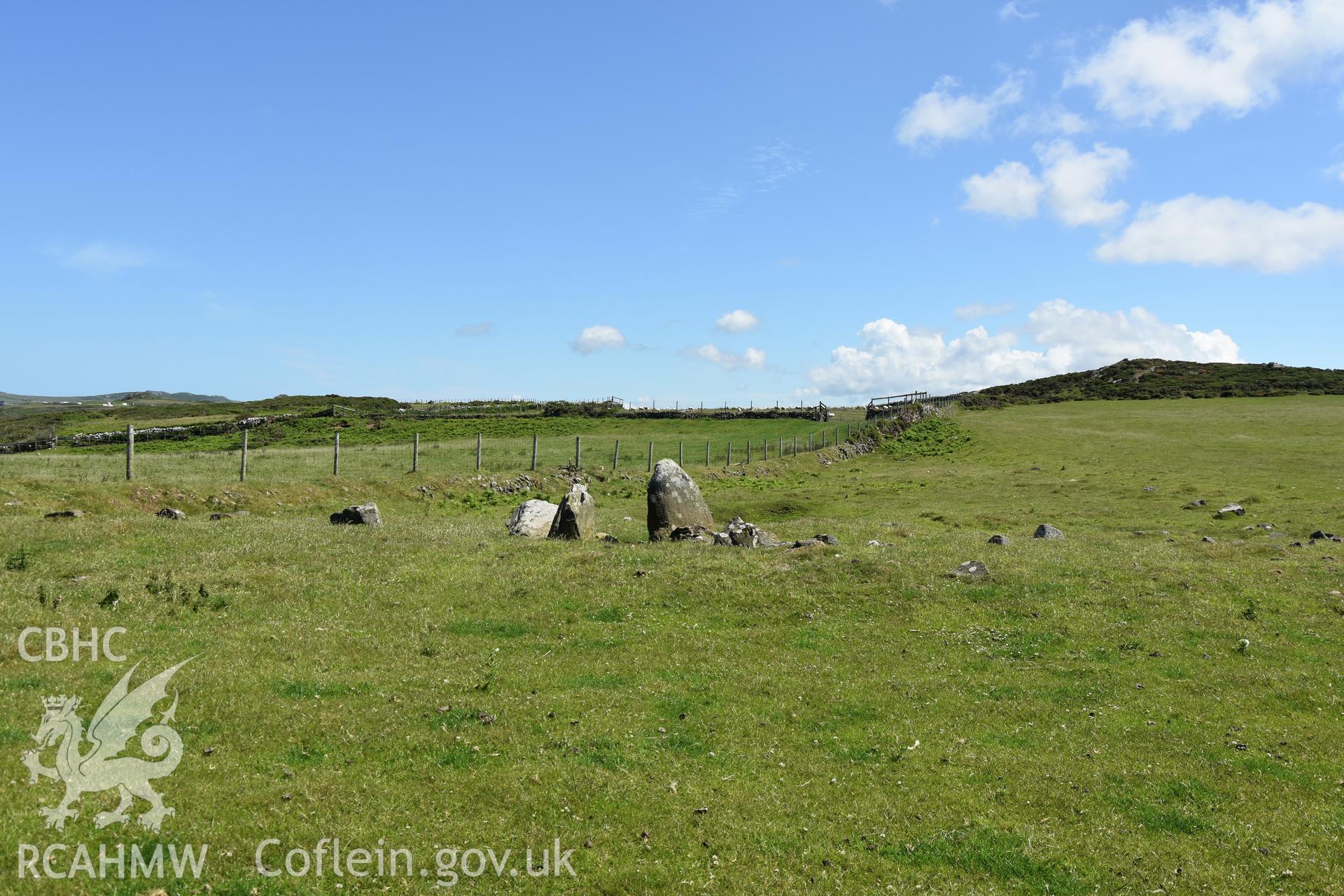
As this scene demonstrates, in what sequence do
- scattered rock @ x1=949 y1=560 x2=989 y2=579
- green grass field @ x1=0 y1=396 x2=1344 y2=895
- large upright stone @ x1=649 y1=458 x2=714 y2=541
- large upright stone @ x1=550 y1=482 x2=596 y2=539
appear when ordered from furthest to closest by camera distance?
large upright stone @ x1=649 y1=458 x2=714 y2=541
large upright stone @ x1=550 y1=482 x2=596 y2=539
scattered rock @ x1=949 y1=560 x2=989 y2=579
green grass field @ x1=0 y1=396 x2=1344 y2=895

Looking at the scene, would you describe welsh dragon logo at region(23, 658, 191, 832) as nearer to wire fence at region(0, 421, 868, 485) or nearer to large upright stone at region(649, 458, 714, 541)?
large upright stone at region(649, 458, 714, 541)

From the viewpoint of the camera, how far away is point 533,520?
31.1 meters

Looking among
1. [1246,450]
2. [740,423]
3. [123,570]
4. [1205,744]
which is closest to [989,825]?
[1205,744]

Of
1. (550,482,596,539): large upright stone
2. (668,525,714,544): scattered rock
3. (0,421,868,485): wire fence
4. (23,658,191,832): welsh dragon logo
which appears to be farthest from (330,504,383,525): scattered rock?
(23,658,191,832): welsh dragon logo

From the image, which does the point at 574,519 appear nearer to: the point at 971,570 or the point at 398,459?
the point at 971,570

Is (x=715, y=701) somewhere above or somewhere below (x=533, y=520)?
below

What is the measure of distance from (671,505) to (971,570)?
11.5 meters

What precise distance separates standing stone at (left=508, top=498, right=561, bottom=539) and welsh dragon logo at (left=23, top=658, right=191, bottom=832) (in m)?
17.6

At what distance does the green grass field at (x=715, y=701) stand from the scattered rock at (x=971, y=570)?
1.82 feet

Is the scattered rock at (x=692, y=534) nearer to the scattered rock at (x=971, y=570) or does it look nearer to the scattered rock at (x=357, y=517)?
the scattered rock at (x=971, y=570)

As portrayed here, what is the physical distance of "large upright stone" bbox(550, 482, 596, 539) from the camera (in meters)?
29.6

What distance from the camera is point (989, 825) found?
11.1m

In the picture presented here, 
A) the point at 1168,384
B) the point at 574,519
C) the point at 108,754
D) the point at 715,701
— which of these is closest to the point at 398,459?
the point at 574,519

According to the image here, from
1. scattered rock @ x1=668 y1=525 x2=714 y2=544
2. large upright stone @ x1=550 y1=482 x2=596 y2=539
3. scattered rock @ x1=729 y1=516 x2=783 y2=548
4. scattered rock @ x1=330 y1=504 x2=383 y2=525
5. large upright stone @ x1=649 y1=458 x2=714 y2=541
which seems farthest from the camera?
scattered rock @ x1=330 y1=504 x2=383 y2=525
